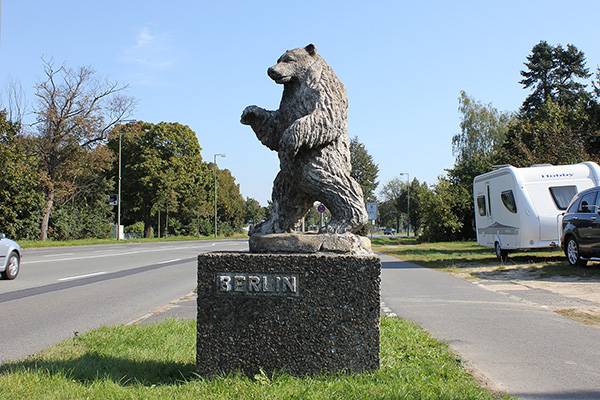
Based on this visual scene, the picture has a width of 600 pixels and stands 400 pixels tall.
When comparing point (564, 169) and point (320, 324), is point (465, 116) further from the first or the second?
point (320, 324)

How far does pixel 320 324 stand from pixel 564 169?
15.6 m

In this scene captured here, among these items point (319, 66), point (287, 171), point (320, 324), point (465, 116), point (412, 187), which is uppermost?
point (465, 116)

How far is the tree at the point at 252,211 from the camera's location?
10006 cm

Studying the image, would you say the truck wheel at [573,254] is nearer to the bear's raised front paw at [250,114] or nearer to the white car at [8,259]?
the bear's raised front paw at [250,114]

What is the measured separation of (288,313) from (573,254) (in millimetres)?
12891

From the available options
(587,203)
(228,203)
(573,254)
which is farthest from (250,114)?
(228,203)

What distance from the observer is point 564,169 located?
1764cm

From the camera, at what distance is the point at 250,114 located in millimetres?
5215

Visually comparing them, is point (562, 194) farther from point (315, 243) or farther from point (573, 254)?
point (315, 243)

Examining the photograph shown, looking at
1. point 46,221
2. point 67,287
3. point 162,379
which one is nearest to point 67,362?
point 162,379

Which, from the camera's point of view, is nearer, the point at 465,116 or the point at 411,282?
the point at 411,282

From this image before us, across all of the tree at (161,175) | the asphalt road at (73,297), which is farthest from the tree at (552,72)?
the asphalt road at (73,297)

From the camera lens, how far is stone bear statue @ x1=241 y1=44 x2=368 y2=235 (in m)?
4.77

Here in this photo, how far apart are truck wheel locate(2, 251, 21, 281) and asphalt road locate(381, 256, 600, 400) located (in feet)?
28.5
